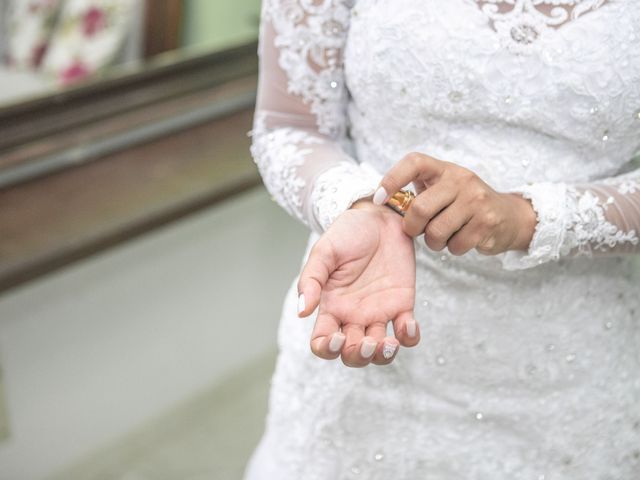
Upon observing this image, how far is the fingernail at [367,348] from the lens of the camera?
68cm

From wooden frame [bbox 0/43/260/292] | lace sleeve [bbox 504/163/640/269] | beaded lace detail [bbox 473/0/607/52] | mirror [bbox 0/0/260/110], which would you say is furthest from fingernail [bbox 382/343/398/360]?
mirror [bbox 0/0/260/110]

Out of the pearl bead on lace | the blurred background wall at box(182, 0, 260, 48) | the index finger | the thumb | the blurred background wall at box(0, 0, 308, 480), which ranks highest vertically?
the pearl bead on lace

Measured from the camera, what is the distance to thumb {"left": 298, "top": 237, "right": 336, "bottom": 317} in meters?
0.68

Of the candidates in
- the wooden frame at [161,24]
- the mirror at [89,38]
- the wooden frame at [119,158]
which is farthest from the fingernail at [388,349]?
the wooden frame at [161,24]

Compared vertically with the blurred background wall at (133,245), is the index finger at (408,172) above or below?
above

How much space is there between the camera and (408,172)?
2.50 feet

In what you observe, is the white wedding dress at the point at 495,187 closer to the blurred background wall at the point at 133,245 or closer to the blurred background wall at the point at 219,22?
the blurred background wall at the point at 133,245

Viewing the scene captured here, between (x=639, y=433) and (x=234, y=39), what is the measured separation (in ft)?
5.13

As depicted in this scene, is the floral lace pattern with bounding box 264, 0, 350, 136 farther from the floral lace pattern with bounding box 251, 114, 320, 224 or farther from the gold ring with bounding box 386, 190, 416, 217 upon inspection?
the gold ring with bounding box 386, 190, 416, 217

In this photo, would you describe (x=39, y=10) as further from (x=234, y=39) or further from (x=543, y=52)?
(x=543, y=52)

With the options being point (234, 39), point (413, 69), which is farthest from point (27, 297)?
point (413, 69)

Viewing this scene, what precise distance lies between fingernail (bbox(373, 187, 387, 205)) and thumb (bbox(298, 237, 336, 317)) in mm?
75

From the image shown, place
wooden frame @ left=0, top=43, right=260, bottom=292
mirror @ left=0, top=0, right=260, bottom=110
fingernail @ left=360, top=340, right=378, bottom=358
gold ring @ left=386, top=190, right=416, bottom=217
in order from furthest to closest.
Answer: mirror @ left=0, top=0, right=260, bottom=110, wooden frame @ left=0, top=43, right=260, bottom=292, gold ring @ left=386, top=190, right=416, bottom=217, fingernail @ left=360, top=340, right=378, bottom=358

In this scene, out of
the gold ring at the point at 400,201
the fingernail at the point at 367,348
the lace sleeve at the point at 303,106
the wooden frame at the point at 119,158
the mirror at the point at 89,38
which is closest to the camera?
the fingernail at the point at 367,348
